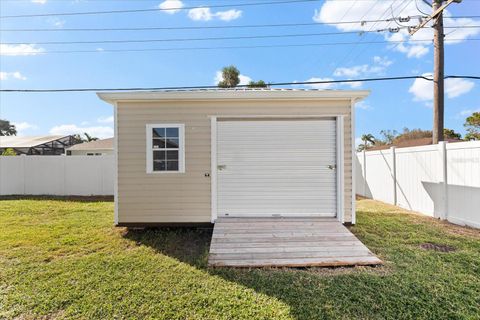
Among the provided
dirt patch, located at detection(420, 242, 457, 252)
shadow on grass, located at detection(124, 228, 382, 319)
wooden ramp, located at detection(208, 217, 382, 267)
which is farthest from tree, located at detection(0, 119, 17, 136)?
dirt patch, located at detection(420, 242, 457, 252)

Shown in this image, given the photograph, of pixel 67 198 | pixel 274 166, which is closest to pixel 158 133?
pixel 274 166

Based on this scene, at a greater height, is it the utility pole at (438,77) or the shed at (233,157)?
the utility pole at (438,77)

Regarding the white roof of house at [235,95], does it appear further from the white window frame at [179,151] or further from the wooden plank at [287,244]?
the wooden plank at [287,244]

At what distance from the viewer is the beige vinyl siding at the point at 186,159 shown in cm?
485

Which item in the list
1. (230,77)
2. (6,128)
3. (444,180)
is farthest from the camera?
(6,128)

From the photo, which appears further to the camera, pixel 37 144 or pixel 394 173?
pixel 37 144

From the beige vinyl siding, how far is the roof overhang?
0.11 metres

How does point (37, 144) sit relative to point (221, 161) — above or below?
above

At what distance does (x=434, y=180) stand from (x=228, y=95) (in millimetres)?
5351

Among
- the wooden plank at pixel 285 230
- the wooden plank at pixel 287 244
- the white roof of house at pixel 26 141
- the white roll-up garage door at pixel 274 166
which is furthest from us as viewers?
the white roof of house at pixel 26 141

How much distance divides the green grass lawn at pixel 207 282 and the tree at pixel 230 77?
9.95 meters

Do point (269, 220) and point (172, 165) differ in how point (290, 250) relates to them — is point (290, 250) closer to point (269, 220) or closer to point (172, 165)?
point (269, 220)

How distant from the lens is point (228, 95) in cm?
471

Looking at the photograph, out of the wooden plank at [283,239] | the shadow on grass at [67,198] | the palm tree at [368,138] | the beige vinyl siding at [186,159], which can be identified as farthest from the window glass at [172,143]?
the palm tree at [368,138]
